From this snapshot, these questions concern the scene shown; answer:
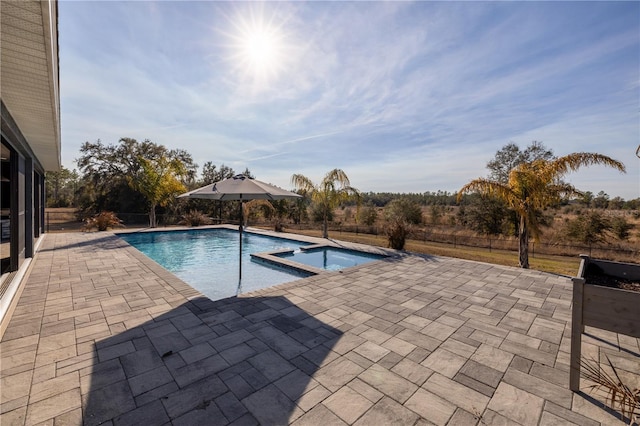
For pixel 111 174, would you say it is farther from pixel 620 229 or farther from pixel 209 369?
pixel 620 229

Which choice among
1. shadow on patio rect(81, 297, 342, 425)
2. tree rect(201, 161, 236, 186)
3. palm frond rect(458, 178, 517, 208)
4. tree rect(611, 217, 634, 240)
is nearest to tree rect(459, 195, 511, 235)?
tree rect(611, 217, 634, 240)

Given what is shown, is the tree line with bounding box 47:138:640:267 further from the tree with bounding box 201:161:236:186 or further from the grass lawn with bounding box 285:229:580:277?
the grass lawn with bounding box 285:229:580:277

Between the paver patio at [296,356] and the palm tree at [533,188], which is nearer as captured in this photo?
the paver patio at [296,356]

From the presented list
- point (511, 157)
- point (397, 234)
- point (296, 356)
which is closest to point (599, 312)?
point (296, 356)

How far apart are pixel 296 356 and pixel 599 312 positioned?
2874mm

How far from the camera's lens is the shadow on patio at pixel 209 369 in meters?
2.08

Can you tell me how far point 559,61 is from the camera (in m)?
7.02

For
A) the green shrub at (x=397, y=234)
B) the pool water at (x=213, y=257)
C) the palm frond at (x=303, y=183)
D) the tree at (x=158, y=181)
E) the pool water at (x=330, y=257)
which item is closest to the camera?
the pool water at (x=213, y=257)

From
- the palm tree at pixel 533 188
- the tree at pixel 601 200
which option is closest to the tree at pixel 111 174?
the palm tree at pixel 533 188

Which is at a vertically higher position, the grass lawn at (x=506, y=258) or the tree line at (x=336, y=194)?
the tree line at (x=336, y=194)

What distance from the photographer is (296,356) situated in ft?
9.44

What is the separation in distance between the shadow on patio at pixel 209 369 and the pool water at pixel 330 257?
520 cm

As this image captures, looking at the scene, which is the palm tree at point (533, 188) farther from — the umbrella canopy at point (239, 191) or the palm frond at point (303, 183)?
the palm frond at point (303, 183)

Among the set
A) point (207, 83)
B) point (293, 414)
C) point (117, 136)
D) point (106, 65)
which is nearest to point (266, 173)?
point (117, 136)
